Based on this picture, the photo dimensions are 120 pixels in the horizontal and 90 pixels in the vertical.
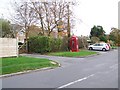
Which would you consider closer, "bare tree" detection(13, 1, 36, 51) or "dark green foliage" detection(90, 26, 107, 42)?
"bare tree" detection(13, 1, 36, 51)

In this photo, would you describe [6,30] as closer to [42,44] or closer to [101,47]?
[42,44]

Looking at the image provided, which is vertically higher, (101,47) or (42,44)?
(42,44)

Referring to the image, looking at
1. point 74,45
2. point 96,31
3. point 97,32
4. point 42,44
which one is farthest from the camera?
point 96,31

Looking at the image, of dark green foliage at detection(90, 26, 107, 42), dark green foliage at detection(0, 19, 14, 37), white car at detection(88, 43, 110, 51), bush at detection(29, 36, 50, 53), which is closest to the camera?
bush at detection(29, 36, 50, 53)

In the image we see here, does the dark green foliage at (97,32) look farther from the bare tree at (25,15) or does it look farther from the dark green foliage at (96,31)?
the bare tree at (25,15)

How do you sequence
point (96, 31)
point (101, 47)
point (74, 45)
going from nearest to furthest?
point (74, 45)
point (101, 47)
point (96, 31)

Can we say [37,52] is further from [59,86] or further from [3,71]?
[59,86]

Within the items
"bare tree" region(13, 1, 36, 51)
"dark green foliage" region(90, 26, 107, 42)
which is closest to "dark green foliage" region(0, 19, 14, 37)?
"bare tree" region(13, 1, 36, 51)

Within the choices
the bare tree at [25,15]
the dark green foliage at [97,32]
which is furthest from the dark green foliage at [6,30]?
the dark green foliage at [97,32]

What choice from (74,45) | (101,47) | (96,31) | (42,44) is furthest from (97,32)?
(42,44)

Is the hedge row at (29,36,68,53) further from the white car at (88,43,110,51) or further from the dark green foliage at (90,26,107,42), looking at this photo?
the dark green foliage at (90,26,107,42)

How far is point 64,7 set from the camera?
42469mm

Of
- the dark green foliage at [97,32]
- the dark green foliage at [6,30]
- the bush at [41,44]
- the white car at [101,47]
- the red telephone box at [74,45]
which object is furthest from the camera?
the dark green foliage at [97,32]

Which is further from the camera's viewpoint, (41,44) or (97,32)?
(97,32)
